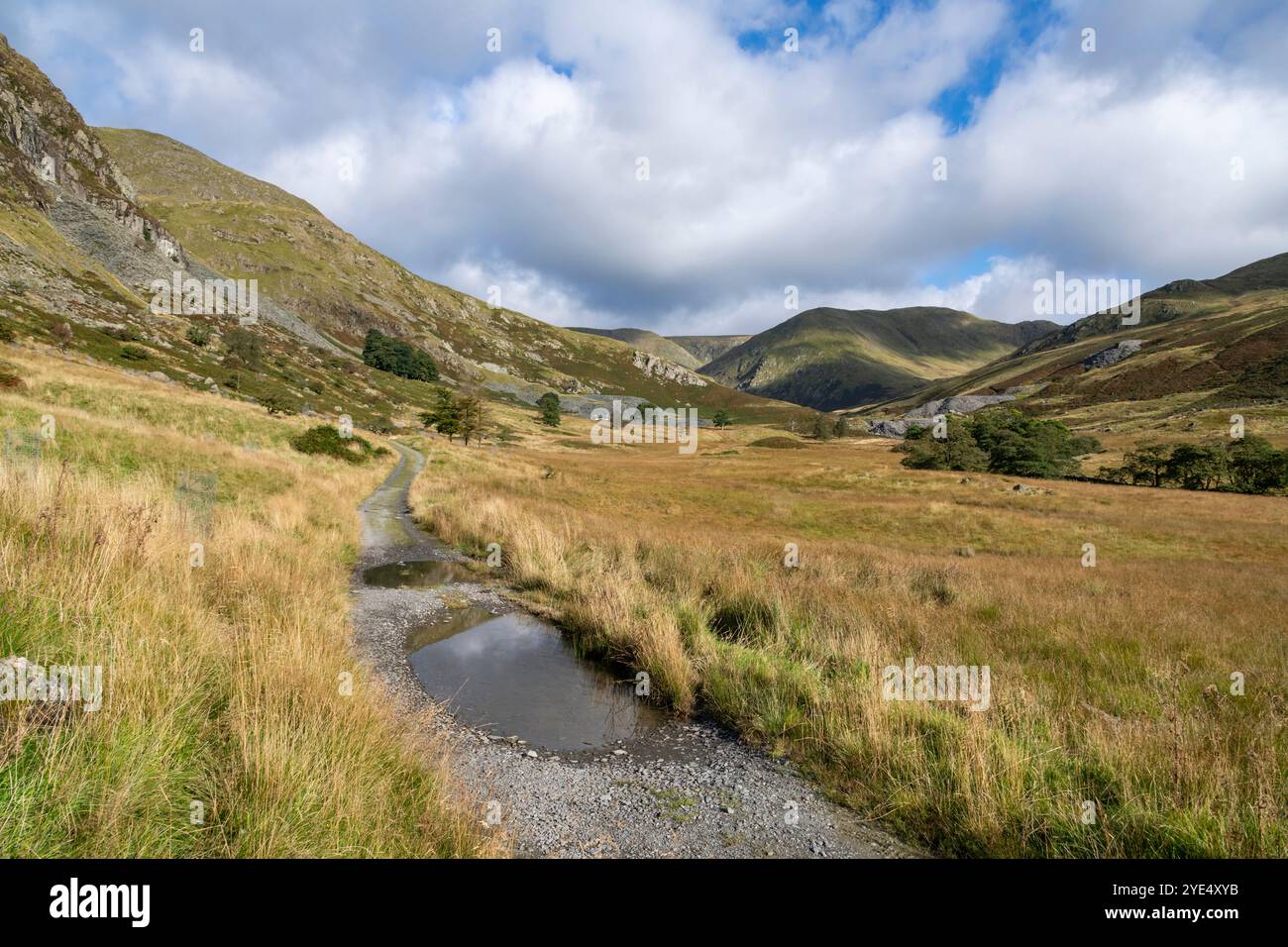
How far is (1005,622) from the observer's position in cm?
965

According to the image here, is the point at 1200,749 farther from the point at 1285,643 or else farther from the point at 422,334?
the point at 422,334

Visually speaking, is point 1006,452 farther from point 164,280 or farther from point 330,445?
point 164,280

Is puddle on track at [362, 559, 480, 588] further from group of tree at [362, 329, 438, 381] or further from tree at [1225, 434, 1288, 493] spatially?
group of tree at [362, 329, 438, 381]

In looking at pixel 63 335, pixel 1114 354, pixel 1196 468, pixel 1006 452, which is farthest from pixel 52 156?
pixel 1114 354

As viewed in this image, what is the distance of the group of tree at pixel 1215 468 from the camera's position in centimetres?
4550

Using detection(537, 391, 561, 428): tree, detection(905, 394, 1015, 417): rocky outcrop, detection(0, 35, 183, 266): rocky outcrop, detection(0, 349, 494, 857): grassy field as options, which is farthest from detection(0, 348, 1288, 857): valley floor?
detection(905, 394, 1015, 417): rocky outcrop

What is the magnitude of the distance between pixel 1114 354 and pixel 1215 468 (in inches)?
6317

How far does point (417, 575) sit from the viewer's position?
1370 centimetres

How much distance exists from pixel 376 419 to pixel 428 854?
7520cm

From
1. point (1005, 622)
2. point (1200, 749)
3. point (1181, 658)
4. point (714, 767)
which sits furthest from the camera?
point (1005, 622)

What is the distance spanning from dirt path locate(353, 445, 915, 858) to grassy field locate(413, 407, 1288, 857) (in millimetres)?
413

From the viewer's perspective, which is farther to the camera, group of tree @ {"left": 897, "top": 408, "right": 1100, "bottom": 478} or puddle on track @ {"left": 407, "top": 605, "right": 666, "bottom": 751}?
group of tree @ {"left": 897, "top": 408, "right": 1100, "bottom": 478}

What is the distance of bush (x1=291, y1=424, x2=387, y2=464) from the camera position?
31406mm
